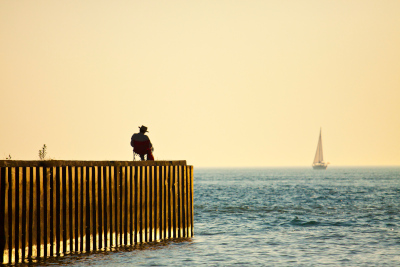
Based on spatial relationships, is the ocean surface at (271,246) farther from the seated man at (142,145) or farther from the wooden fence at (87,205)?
the seated man at (142,145)

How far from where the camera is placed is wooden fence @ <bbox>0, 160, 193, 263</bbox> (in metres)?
14.2

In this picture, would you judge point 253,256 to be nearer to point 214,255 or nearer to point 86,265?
point 214,255

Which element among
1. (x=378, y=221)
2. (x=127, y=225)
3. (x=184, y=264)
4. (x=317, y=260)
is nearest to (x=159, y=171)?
(x=127, y=225)

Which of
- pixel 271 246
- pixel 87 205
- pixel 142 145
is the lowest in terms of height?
pixel 271 246

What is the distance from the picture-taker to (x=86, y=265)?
50.1 feet

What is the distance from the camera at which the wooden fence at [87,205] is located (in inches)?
557

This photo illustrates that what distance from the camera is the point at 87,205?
16188mm

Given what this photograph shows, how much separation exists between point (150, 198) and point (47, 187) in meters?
4.16

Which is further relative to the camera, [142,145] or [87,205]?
[142,145]

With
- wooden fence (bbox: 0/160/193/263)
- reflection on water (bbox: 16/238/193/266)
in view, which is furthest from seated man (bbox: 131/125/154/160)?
reflection on water (bbox: 16/238/193/266)

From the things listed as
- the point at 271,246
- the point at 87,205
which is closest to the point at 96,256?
the point at 87,205

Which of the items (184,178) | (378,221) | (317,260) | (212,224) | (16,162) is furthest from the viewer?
(378,221)

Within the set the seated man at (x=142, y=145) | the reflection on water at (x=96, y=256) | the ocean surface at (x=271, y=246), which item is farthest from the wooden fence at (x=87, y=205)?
the seated man at (x=142, y=145)

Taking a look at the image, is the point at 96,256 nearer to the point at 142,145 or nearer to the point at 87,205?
the point at 87,205
